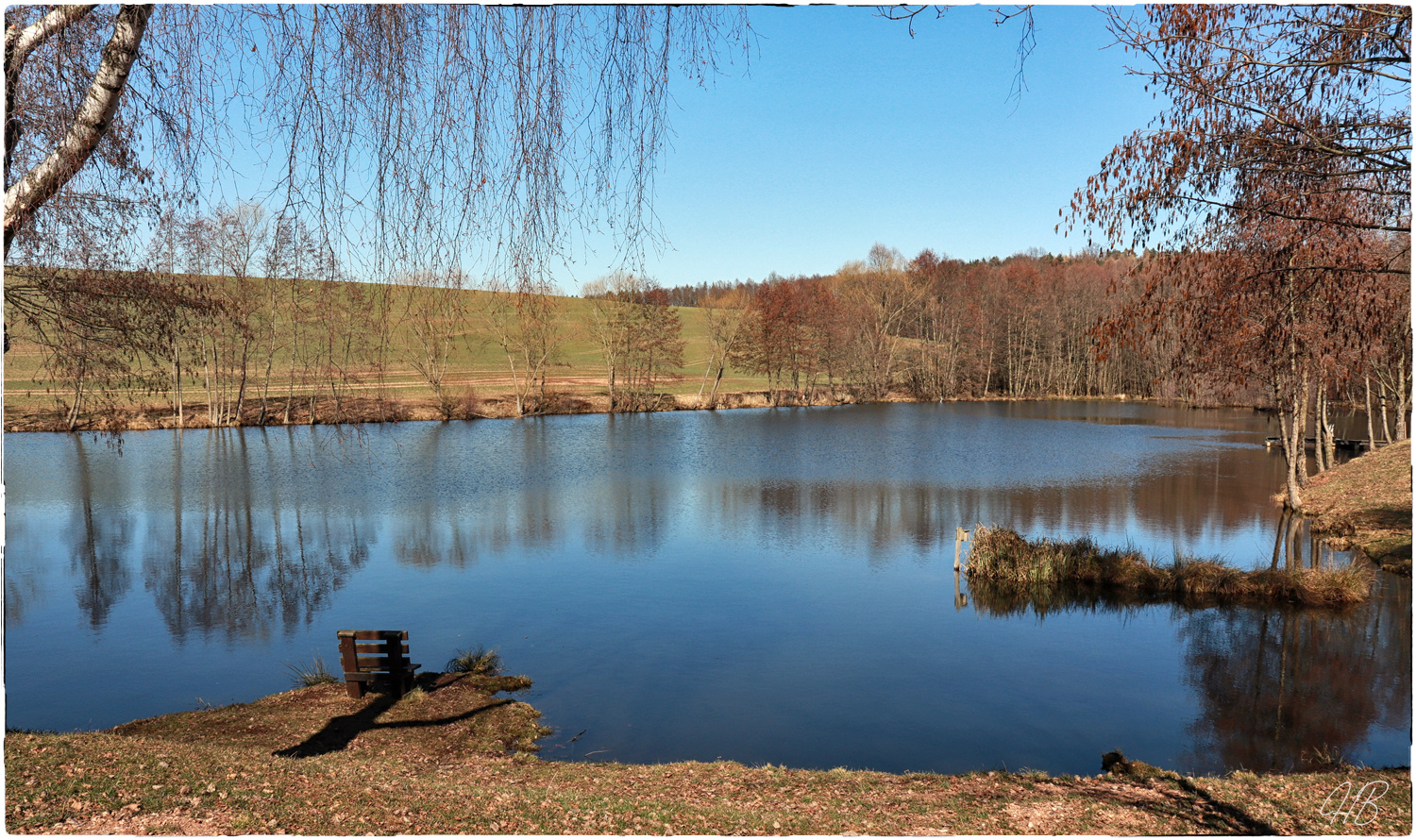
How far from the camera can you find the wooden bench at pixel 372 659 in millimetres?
10305

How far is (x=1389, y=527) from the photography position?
19.0 meters

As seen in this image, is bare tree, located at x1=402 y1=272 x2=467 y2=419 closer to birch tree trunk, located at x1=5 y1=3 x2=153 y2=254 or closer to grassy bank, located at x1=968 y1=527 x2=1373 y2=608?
birch tree trunk, located at x1=5 y1=3 x2=153 y2=254

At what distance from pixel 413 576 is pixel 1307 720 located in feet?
48.0

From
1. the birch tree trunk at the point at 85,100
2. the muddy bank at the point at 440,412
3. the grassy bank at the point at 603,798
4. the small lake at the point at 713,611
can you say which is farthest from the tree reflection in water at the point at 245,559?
the birch tree trunk at the point at 85,100

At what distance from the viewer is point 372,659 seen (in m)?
10.4

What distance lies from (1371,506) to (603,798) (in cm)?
2205

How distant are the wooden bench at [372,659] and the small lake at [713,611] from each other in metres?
1.64

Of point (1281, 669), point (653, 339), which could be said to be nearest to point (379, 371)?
point (1281, 669)

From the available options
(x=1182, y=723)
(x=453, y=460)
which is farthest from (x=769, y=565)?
(x=453, y=460)

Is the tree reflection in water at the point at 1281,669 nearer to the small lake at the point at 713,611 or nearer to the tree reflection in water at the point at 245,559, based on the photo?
the small lake at the point at 713,611

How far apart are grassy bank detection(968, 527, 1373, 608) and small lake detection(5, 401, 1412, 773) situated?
2.05ft

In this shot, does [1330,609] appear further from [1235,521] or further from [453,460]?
[453,460]

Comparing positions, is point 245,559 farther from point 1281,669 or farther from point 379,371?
point 1281,669

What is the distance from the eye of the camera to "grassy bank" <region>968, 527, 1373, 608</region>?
15.0m
